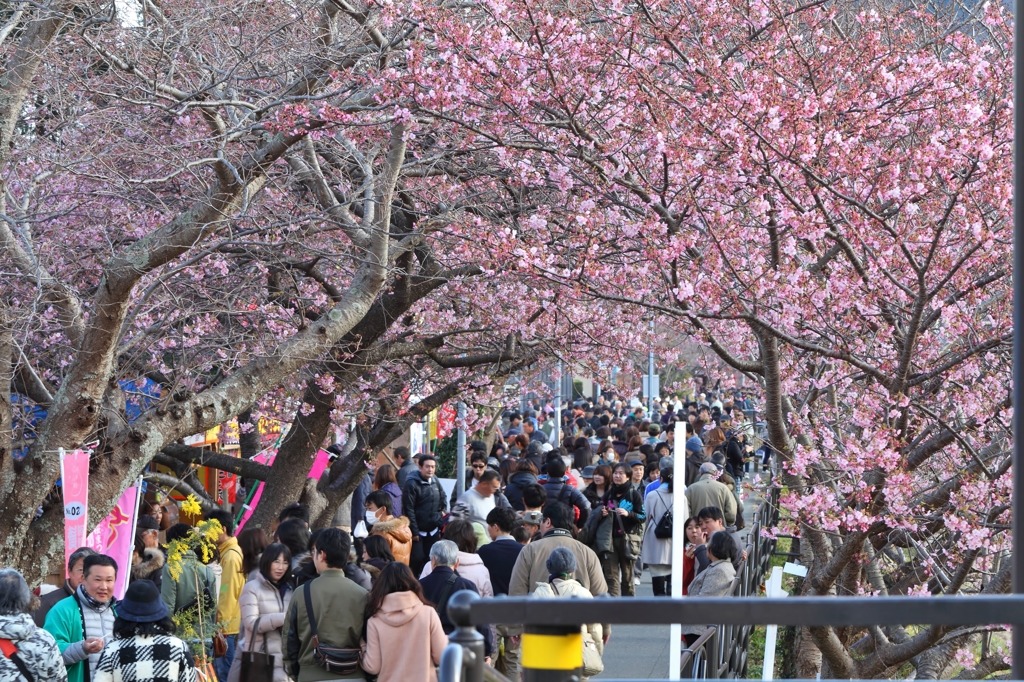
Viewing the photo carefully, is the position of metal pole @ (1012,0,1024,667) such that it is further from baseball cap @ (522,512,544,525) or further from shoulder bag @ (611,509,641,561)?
shoulder bag @ (611,509,641,561)

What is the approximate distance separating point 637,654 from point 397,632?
15.5 feet

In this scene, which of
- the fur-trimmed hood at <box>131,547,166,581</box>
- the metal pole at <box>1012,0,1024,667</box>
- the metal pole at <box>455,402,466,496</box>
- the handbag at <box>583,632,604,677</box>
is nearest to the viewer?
the metal pole at <box>1012,0,1024,667</box>

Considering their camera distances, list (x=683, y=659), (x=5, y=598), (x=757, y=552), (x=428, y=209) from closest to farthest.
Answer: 1. (x=5, y=598)
2. (x=683, y=659)
3. (x=757, y=552)
4. (x=428, y=209)

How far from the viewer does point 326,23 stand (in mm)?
9531

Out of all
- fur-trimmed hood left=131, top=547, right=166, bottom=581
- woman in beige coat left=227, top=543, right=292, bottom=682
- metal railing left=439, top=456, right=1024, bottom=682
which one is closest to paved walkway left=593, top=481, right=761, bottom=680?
woman in beige coat left=227, top=543, right=292, bottom=682

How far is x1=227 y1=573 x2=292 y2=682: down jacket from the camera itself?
6.50 metres

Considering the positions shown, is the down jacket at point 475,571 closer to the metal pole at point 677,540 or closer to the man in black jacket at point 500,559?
the man in black jacket at point 500,559

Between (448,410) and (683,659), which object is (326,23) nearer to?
(683,659)

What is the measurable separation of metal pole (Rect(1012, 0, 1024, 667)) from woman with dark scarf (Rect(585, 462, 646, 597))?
8.30 m

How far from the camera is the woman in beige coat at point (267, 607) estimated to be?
650 centimetres

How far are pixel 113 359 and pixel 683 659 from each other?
4875 mm

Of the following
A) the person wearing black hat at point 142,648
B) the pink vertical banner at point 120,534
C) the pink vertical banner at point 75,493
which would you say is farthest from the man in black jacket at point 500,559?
the person wearing black hat at point 142,648

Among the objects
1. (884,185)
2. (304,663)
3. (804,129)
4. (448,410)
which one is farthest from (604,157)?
(448,410)

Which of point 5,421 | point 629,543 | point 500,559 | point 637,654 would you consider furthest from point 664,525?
point 5,421
